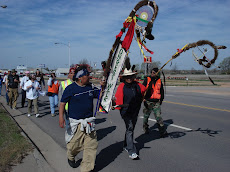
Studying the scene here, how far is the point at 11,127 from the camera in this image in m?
6.88

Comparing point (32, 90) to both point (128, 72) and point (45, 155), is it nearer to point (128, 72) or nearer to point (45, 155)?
point (45, 155)

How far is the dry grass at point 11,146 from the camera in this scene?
4331 mm

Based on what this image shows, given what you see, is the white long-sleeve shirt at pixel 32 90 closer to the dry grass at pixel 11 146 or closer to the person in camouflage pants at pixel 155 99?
the dry grass at pixel 11 146

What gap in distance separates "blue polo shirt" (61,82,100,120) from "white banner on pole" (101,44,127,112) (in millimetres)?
287

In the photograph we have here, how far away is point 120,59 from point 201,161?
2691 mm

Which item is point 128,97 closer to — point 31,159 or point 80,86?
point 80,86

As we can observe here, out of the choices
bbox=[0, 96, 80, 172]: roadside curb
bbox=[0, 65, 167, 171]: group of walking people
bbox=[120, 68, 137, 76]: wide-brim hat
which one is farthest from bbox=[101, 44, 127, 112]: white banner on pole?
bbox=[0, 96, 80, 172]: roadside curb

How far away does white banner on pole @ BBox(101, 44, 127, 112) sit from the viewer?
4.01m

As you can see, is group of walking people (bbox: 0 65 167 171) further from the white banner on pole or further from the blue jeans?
the blue jeans

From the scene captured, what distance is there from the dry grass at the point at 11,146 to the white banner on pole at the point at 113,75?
81.7 inches

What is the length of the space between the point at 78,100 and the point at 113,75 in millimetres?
764

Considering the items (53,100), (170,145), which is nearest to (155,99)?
(170,145)

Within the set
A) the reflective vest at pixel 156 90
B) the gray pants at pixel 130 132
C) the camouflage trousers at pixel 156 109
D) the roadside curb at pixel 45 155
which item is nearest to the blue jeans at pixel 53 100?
the roadside curb at pixel 45 155

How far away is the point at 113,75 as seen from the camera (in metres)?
4.04
